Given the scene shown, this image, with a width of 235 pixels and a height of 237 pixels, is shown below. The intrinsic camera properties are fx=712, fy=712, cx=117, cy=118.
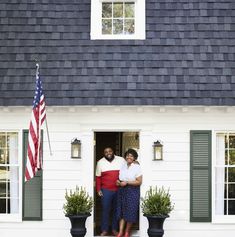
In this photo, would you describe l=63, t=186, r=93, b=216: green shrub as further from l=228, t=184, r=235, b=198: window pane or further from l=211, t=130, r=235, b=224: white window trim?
l=228, t=184, r=235, b=198: window pane

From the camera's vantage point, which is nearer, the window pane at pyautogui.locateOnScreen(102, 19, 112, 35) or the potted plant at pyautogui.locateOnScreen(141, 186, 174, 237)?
the potted plant at pyautogui.locateOnScreen(141, 186, 174, 237)

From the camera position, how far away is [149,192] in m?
13.5

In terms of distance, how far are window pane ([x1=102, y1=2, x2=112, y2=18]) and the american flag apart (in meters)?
2.44

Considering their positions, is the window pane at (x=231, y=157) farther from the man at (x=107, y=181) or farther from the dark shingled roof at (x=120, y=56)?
the man at (x=107, y=181)

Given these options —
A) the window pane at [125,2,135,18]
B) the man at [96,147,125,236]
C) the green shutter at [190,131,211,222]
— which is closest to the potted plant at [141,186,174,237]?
the green shutter at [190,131,211,222]

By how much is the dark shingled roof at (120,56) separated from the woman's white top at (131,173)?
3.99 ft

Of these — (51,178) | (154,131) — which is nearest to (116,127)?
(154,131)

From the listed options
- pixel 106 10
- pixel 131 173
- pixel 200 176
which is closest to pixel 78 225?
pixel 131 173

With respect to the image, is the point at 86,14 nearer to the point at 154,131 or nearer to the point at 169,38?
the point at 169,38

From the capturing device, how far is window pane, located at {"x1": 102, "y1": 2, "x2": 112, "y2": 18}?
14438 millimetres

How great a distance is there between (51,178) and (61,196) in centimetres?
40

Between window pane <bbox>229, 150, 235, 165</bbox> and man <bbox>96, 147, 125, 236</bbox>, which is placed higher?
window pane <bbox>229, 150, 235, 165</bbox>

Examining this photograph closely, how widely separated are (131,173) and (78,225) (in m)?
1.39

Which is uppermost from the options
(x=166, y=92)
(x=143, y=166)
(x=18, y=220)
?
(x=166, y=92)
